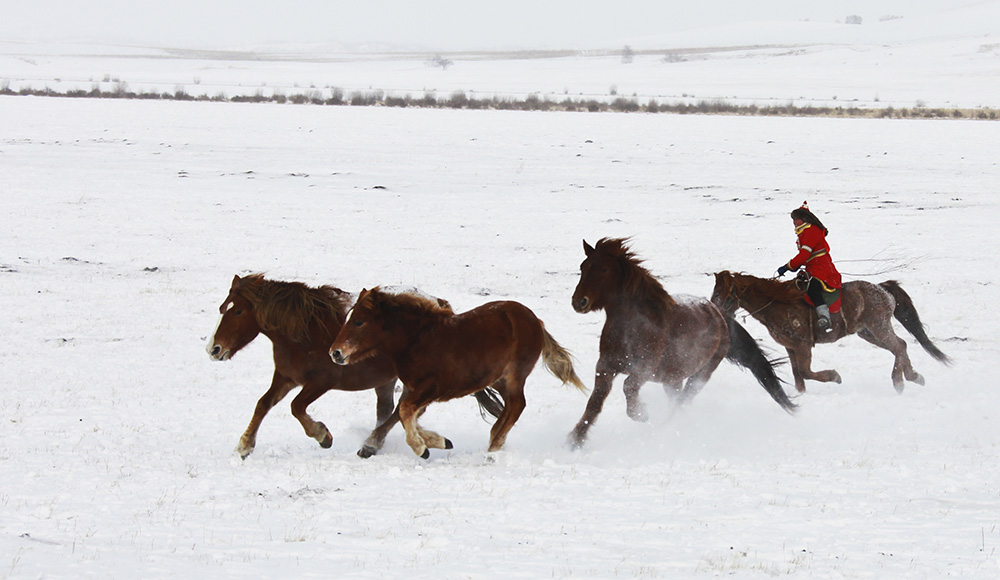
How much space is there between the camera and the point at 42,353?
1116 cm

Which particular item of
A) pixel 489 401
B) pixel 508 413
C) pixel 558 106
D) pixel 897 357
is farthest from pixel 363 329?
pixel 558 106

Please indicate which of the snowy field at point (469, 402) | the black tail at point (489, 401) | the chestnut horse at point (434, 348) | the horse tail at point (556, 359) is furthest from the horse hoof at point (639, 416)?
the chestnut horse at point (434, 348)

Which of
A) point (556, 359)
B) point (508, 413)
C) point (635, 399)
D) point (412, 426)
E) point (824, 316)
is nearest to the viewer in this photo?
point (412, 426)

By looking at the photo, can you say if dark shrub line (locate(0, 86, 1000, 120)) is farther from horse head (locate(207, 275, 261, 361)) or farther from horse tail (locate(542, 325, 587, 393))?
horse head (locate(207, 275, 261, 361))

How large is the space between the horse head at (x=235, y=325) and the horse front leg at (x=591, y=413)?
109 inches

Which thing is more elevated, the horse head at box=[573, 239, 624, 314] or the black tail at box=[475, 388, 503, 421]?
the horse head at box=[573, 239, 624, 314]

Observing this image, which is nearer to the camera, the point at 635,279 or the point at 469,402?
the point at 635,279

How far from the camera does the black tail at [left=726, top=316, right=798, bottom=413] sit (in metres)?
8.88

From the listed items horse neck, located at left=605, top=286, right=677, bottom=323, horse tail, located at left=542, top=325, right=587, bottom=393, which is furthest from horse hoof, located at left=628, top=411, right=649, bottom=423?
horse neck, located at left=605, top=286, right=677, bottom=323

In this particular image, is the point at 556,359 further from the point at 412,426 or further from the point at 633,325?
the point at 412,426

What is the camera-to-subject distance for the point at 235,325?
7059mm

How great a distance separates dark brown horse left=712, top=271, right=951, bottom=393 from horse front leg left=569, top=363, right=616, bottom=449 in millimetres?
2315

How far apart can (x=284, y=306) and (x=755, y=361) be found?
475 centimetres

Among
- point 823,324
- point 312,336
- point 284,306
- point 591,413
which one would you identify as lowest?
point 591,413
